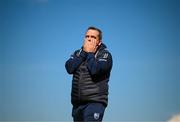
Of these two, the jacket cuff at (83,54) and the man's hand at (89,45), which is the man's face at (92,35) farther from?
the jacket cuff at (83,54)

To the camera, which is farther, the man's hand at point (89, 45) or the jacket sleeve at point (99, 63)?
the man's hand at point (89, 45)

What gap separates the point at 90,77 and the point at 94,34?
24.6 inches

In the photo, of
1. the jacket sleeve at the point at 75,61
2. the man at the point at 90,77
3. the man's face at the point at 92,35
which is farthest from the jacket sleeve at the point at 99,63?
the man's face at the point at 92,35

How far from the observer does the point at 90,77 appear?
548 centimetres

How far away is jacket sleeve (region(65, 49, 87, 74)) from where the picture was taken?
5.57 meters

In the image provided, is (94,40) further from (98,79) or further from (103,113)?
(103,113)

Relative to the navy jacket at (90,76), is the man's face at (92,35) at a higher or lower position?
higher

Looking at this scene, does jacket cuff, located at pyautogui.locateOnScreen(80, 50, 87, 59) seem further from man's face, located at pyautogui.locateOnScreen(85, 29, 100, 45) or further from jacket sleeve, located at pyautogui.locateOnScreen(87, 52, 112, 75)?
man's face, located at pyautogui.locateOnScreen(85, 29, 100, 45)

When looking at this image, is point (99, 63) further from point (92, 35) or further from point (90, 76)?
point (92, 35)

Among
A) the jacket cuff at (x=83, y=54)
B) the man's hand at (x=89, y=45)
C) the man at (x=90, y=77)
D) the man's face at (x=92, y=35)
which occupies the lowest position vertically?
the man at (x=90, y=77)

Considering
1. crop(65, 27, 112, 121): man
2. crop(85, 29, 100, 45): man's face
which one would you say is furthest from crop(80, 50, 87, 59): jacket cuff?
crop(85, 29, 100, 45): man's face

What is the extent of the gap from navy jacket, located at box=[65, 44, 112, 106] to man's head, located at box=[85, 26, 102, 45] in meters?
0.20

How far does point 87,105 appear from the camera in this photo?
18.1 feet

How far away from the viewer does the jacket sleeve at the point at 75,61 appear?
219 inches
